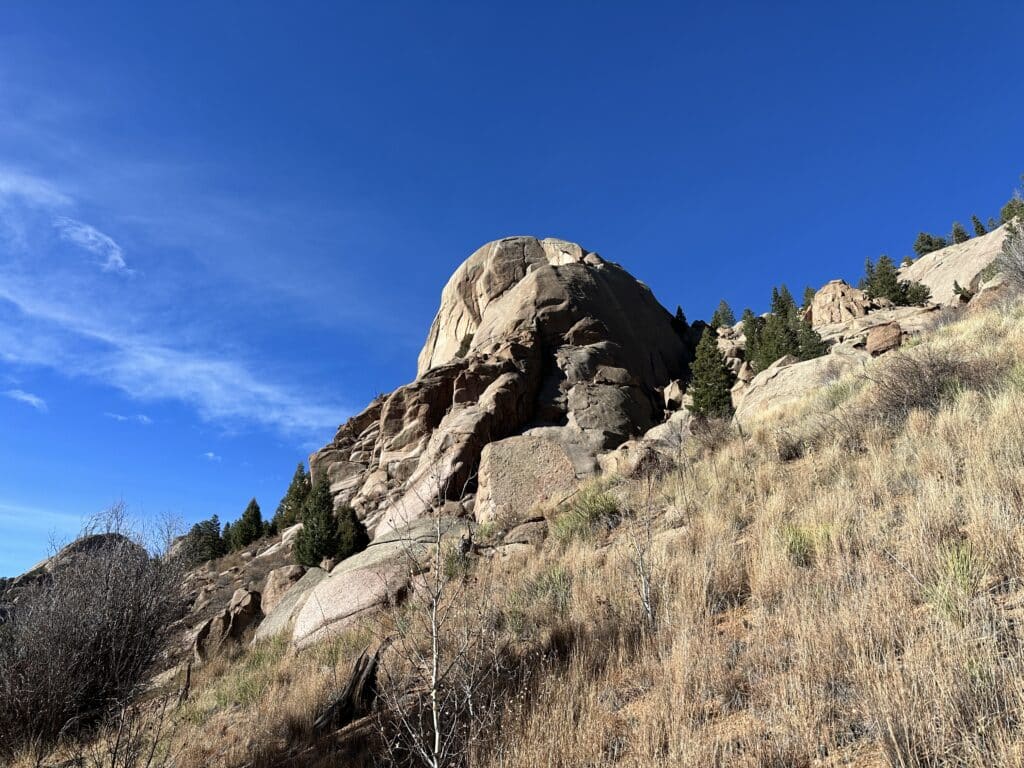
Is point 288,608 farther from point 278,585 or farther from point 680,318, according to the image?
point 680,318

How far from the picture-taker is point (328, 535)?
22750 mm

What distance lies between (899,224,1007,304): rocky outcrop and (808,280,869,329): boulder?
5676 mm

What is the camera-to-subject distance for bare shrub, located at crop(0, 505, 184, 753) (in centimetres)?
780

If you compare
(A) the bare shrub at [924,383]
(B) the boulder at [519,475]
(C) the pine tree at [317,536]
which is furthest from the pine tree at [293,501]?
(A) the bare shrub at [924,383]

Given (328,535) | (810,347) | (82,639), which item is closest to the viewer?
(82,639)

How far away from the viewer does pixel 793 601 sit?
4.11 meters

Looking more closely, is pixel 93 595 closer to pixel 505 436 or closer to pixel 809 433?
pixel 809 433

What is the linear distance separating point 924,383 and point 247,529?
40155mm

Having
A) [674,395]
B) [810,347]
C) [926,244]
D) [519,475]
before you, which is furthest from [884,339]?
[926,244]

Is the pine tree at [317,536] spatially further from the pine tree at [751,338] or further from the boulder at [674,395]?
the pine tree at [751,338]

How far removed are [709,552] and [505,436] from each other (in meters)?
17.5

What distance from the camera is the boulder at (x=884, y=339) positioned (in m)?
18.9

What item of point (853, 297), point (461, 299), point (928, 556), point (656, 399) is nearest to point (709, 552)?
point (928, 556)

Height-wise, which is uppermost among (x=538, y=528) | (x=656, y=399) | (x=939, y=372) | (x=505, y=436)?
(x=656, y=399)
